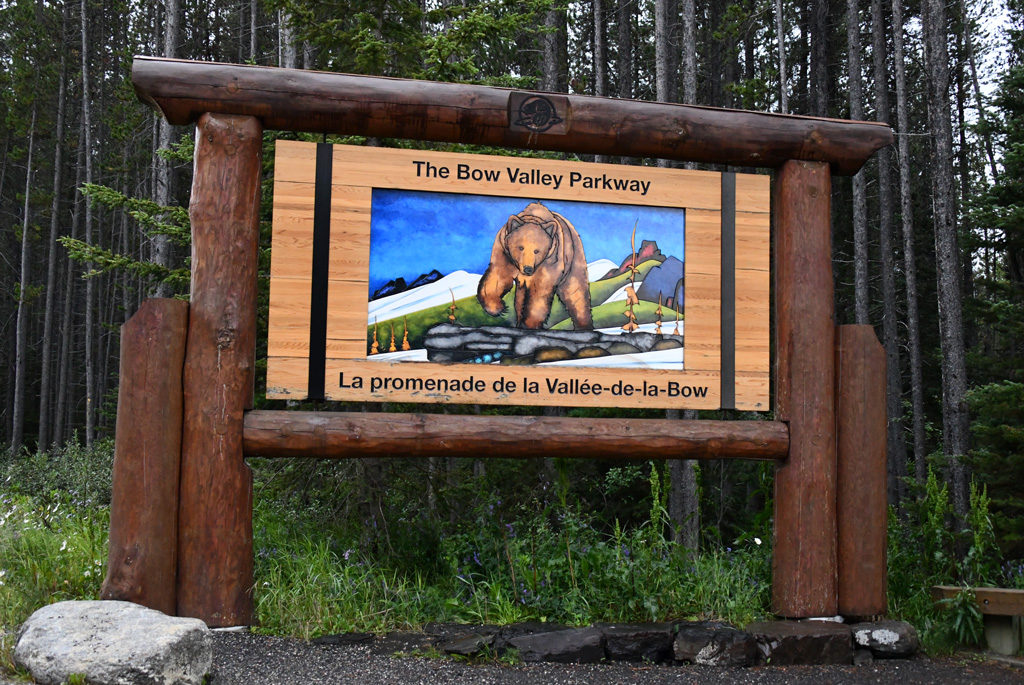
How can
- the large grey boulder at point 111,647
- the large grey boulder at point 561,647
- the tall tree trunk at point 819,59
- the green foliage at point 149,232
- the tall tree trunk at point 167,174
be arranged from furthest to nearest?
1. the tall tree trunk at point 819,59
2. the tall tree trunk at point 167,174
3. the green foliage at point 149,232
4. the large grey boulder at point 561,647
5. the large grey boulder at point 111,647

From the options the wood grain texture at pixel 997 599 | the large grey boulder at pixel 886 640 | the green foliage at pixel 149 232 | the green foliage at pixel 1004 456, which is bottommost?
the large grey boulder at pixel 886 640

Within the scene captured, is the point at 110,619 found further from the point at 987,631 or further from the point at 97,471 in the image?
the point at 97,471

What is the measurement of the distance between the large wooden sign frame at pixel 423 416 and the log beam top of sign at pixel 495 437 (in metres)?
0.01

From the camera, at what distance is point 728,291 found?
6.17 m

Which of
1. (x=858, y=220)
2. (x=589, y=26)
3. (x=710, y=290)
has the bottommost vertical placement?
(x=710, y=290)

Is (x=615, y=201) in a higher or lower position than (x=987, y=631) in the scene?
higher

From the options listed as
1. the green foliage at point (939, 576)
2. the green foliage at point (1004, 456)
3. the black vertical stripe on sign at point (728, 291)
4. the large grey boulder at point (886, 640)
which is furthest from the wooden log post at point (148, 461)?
the green foliage at point (1004, 456)

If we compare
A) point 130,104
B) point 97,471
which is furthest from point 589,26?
point 97,471

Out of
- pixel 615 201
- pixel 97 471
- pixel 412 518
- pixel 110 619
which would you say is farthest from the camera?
pixel 97 471

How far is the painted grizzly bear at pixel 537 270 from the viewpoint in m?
5.87

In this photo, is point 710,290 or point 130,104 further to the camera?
point 130,104

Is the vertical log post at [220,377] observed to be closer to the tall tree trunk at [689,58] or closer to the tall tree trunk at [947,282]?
the tall tree trunk at [689,58]

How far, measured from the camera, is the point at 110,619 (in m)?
4.40

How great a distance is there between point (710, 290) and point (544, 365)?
1367mm
